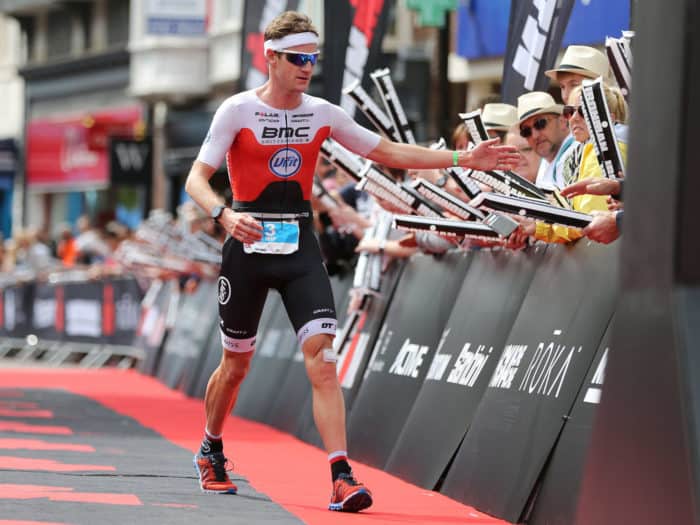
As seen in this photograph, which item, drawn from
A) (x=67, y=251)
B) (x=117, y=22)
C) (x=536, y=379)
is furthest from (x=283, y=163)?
(x=117, y=22)

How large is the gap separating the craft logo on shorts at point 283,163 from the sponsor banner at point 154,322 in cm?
→ 1355

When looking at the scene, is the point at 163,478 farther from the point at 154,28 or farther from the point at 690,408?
the point at 154,28

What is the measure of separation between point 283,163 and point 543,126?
6.56 ft

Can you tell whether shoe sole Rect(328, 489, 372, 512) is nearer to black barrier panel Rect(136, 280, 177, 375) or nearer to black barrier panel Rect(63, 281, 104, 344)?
black barrier panel Rect(136, 280, 177, 375)

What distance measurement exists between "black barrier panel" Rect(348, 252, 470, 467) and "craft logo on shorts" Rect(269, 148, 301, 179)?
6.17 ft

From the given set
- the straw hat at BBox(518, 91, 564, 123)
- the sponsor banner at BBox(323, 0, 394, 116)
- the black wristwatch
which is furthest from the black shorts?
the sponsor banner at BBox(323, 0, 394, 116)

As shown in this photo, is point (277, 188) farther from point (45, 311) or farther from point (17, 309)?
point (17, 309)

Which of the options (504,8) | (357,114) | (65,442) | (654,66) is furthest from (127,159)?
(654,66)

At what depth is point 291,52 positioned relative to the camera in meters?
8.40

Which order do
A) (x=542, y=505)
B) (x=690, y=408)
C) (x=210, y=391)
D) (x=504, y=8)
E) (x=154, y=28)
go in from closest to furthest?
(x=690, y=408) < (x=542, y=505) < (x=210, y=391) < (x=504, y=8) < (x=154, y=28)

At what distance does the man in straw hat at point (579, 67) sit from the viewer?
9.27 m

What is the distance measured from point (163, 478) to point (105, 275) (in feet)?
59.4

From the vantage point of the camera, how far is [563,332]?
26.3ft

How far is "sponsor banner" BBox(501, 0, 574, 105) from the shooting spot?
10.6 m
